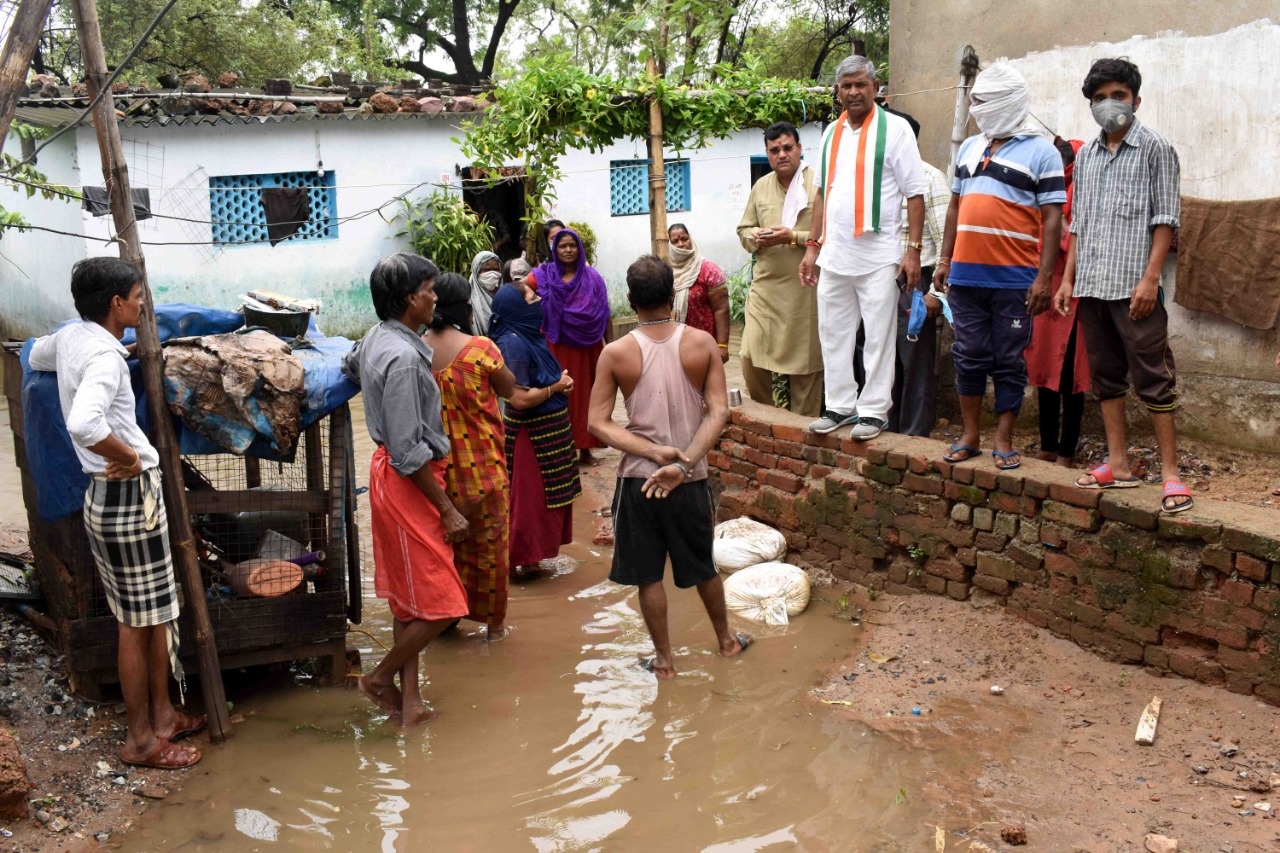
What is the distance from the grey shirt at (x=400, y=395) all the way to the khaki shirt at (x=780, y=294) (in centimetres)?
279

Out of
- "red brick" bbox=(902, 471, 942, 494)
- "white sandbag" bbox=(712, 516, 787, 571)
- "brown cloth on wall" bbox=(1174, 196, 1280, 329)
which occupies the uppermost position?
"brown cloth on wall" bbox=(1174, 196, 1280, 329)

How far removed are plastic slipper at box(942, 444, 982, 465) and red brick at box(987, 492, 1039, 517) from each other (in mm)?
240

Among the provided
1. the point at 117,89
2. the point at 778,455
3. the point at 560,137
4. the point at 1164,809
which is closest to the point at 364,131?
the point at 117,89

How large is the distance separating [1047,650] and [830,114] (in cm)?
555

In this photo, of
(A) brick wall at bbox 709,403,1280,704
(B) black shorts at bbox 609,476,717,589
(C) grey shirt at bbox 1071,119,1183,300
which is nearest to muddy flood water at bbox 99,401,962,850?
(B) black shorts at bbox 609,476,717,589

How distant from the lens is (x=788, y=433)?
239 inches

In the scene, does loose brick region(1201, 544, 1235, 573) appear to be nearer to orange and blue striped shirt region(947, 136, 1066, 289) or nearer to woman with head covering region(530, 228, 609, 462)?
orange and blue striped shirt region(947, 136, 1066, 289)

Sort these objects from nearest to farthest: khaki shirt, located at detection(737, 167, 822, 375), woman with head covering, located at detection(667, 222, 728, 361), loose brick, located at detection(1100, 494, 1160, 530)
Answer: loose brick, located at detection(1100, 494, 1160, 530) → khaki shirt, located at detection(737, 167, 822, 375) → woman with head covering, located at detection(667, 222, 728, 361)

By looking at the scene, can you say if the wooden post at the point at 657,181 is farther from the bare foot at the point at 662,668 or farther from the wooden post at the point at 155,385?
the wooden post at the point at 155,385

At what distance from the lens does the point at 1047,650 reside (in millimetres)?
4746

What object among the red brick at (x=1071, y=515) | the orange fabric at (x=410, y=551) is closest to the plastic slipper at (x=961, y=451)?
the red brick at (x=1071, y=515)

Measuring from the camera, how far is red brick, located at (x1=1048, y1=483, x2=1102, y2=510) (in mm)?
4539

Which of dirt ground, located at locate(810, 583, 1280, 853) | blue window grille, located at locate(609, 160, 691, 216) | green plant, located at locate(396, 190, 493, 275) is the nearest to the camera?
dirt ground, located at locate(810, 583, 1280, 853)

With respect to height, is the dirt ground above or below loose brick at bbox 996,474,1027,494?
below
